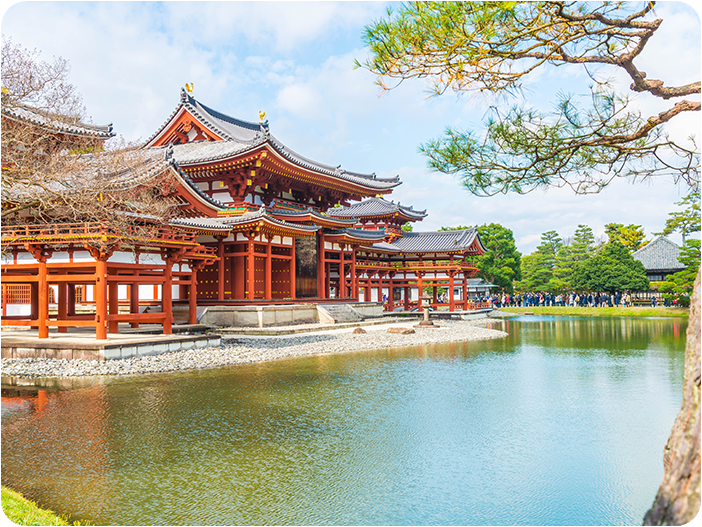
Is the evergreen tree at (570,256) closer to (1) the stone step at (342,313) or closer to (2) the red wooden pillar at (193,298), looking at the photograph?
(1) the stone step at (342,313)

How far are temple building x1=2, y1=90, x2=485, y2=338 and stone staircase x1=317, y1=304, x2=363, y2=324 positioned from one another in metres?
0.69

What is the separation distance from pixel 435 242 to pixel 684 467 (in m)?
30.6

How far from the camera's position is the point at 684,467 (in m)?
2.76

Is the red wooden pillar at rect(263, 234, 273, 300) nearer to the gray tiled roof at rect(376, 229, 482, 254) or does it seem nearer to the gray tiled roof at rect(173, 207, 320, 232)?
the gray tiled roof at rect(173, 207, 320, 232)

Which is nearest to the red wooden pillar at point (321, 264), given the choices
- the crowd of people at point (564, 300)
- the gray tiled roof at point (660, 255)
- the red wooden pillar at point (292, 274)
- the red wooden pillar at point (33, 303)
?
the red wooden pillar at point (292, 274)

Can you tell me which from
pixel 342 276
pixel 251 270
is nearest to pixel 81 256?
pixel 251 270

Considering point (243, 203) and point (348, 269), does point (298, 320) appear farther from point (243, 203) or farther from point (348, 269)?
point (348, 269)

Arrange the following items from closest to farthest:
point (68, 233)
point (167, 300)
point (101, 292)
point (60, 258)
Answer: point (101, 292) < point (68, 233) < point (60, 258) < point (167, 300)

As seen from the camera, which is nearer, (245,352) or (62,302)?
(245,352)

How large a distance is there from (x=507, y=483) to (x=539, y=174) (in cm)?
385

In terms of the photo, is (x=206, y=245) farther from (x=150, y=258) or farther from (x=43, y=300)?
(x=43, y=300)

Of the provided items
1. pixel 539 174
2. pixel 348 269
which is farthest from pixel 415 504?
pixel 348 269

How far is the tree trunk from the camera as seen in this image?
269cm

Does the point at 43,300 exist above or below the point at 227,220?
below
